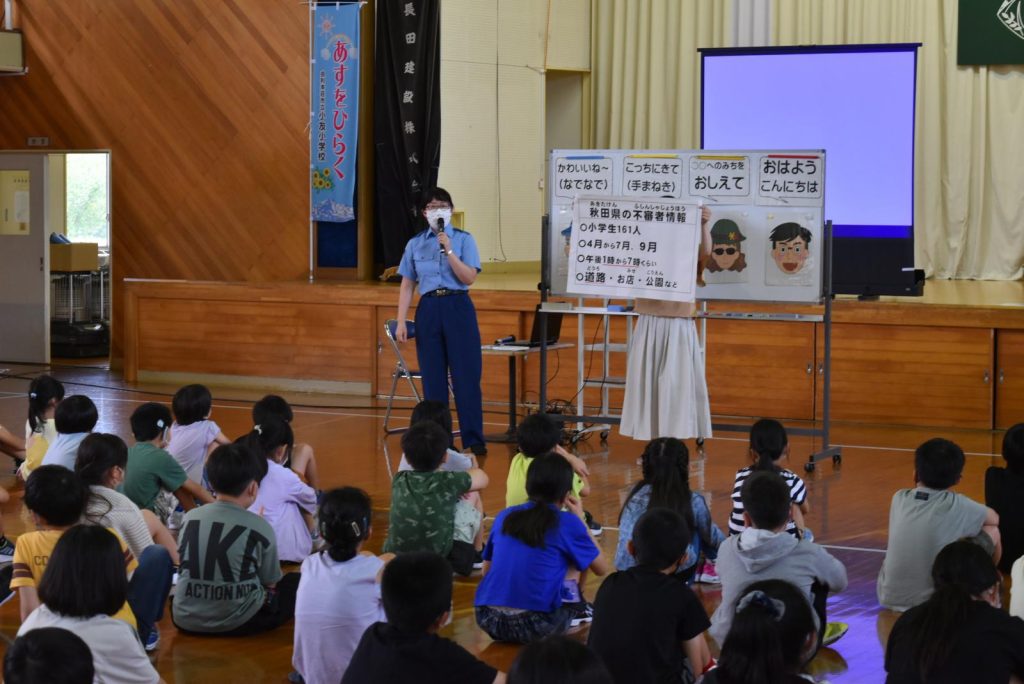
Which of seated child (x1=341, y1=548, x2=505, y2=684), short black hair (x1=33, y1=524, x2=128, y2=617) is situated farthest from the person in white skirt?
short black hair (x1=33, y1=524, x2=128, y2=617)

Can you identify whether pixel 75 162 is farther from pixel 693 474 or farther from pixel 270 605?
pixel 270 605

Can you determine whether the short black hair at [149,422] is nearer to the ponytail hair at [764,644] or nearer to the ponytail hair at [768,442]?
the ponytail hair at [768,442]

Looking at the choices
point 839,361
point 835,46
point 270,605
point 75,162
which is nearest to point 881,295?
point 839,361

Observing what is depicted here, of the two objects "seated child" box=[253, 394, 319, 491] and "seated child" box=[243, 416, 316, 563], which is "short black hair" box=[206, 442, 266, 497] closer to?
"seated child" box=[243, 416, 316, 563]

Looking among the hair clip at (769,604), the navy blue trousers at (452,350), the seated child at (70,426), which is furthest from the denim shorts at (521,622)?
the navy blue trousers at (452,350)

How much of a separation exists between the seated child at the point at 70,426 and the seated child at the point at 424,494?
1.41 metres

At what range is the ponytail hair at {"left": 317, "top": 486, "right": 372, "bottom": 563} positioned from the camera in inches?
149

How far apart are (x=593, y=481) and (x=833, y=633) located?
9.01 feet

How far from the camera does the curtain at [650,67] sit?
13.0 m

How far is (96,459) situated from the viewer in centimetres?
437

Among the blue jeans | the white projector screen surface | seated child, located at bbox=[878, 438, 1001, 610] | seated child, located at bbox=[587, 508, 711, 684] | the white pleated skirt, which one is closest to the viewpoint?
seated child, located at bbox=[587, 508, 711, 684]

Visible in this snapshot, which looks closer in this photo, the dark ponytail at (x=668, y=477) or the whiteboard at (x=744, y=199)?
the dark ponytail at (x=668, y=477)

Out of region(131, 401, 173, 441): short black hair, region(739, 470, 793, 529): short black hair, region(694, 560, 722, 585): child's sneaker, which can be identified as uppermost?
region(131, 401, 173, 441): short black hair

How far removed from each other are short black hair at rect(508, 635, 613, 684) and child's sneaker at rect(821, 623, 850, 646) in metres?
2.16
